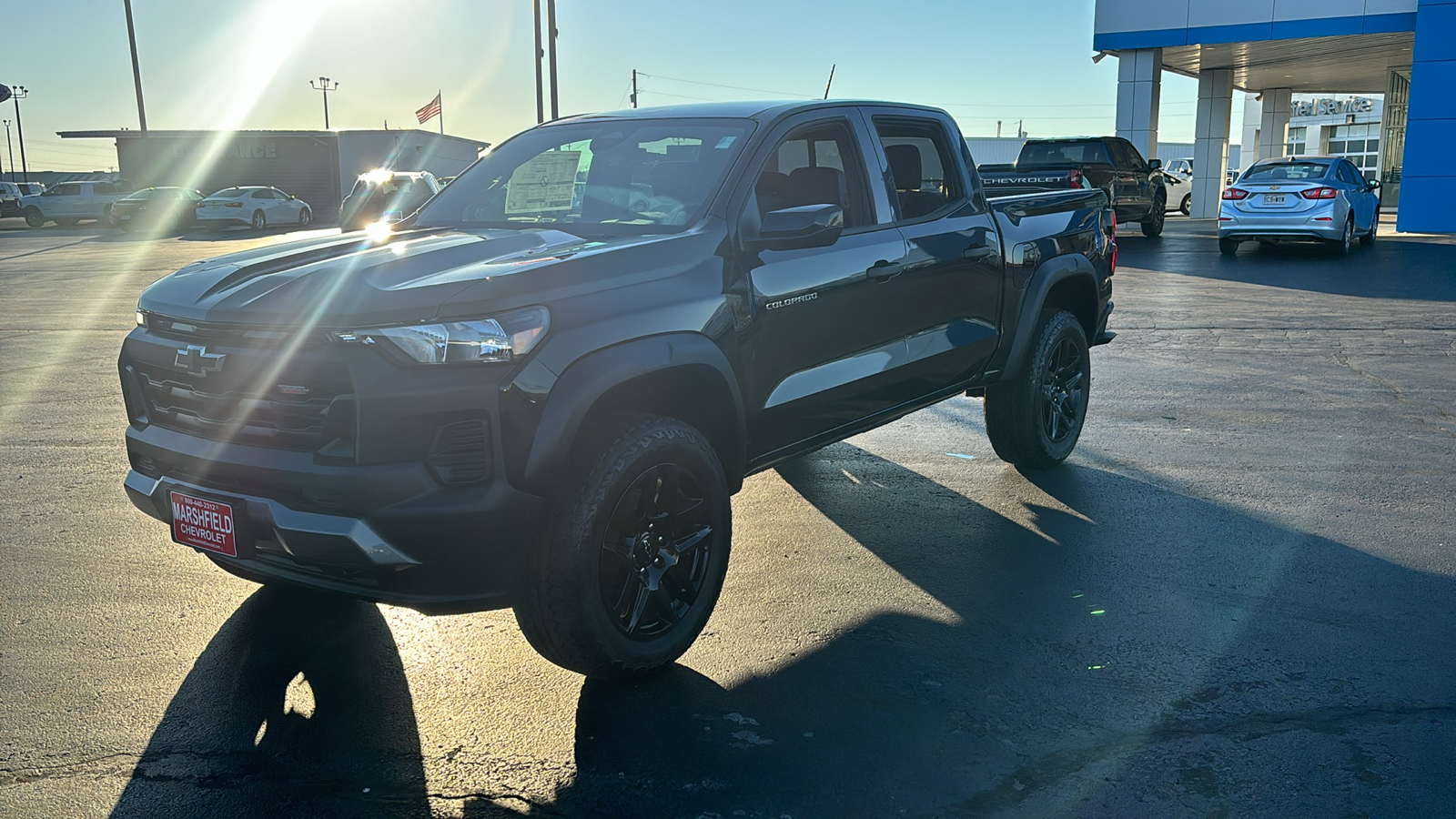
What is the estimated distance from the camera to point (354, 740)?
135 inches

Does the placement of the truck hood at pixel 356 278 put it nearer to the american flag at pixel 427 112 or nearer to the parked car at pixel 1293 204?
the parked car at pixel 1293 204

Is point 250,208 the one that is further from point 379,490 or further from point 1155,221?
point 379,490

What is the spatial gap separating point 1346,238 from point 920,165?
54.4ft

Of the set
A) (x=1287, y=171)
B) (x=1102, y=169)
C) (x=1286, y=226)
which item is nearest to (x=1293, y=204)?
(x=1286, y=226)

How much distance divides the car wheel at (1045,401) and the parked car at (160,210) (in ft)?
122

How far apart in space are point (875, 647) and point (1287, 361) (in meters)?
7.26

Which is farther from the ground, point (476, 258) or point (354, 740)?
point (476, 258)

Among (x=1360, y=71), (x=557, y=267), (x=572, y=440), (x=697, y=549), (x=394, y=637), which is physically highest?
(x=1360, y=71)

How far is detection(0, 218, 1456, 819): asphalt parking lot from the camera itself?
3.15 metres

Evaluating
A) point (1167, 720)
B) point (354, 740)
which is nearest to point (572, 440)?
point (354, 740)

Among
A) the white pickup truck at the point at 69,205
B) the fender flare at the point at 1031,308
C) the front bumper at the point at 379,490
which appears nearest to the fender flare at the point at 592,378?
the front bumper at the point at 379,490

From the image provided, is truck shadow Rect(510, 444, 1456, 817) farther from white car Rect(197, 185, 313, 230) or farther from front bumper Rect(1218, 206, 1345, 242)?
white car Rect(197, 185, 313, 230)

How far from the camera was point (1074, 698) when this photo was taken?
3.67 meters

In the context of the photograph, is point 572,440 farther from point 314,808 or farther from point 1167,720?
point 1167,720
